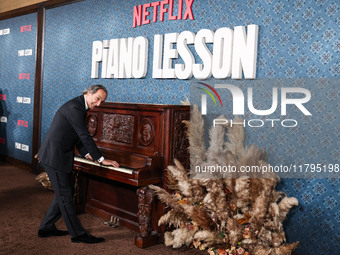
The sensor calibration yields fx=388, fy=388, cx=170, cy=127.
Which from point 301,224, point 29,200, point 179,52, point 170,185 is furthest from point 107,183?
point 301,224

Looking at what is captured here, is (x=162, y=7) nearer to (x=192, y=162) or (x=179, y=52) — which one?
(x=179, y=52)

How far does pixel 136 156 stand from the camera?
165 inches

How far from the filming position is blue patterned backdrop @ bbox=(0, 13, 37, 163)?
24.9 ft

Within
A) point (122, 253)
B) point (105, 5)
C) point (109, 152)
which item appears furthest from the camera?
point (105, 5)

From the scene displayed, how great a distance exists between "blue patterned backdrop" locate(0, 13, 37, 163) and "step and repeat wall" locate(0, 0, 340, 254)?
4.17ft

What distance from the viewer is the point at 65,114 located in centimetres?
385

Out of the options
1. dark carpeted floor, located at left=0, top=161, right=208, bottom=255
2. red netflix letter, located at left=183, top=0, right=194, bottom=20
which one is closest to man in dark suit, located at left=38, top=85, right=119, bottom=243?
dark carpeted floor, located at left=0, top=161, right=208, bottom=255

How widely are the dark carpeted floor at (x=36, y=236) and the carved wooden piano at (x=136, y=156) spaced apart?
0.16 meters

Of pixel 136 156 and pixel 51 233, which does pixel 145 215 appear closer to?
pixel 136 156

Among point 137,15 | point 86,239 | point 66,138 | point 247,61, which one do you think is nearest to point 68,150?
point 66,138

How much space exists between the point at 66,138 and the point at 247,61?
2042 millimetres

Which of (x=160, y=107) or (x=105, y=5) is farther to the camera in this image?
(x=105, y=5)

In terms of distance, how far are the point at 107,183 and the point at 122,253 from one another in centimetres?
121

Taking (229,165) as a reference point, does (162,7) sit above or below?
above
